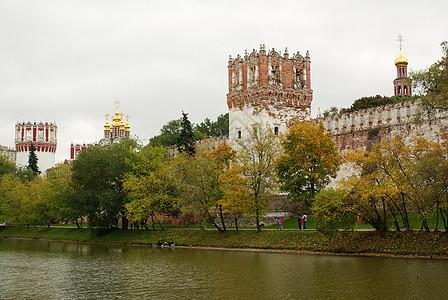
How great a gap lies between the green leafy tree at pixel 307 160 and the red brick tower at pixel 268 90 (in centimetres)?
971

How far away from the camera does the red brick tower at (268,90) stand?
44156mm

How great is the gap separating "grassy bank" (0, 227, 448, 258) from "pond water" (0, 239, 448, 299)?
5.14 feet

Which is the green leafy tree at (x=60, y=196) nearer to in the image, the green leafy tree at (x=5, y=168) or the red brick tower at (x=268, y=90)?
the red brick tower at (x=268, y=90)

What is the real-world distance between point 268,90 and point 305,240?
60.4ft

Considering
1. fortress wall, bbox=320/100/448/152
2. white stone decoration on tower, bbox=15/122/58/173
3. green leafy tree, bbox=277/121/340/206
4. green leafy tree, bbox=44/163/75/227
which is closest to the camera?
green leafy tree, bbox=277/121/340/206

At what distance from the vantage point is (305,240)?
29.2 metres

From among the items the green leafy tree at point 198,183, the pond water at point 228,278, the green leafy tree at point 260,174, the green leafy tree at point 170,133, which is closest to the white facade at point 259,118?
the green leafy tree at point 198,183

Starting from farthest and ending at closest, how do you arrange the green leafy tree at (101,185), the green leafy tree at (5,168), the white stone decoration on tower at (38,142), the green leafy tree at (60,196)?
the white stone decoration on tower at (38,142), the green leafy tree at (5,168), the green leafy tree at (60,196), the green leafy tree at (101,185)

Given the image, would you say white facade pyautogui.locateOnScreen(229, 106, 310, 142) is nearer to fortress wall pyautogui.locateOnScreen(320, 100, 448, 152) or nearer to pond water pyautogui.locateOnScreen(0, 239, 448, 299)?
fortress wall pyautogui.locateOnScreen(320, 100, 448, 152)

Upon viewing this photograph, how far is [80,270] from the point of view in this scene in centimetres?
2258

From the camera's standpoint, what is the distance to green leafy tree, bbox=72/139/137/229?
1606 inches

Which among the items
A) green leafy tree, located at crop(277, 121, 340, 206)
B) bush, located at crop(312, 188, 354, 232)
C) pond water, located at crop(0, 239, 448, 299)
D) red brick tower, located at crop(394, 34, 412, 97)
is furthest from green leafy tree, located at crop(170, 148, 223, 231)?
red brick tower, located at crop(394, 34, 412, 97)

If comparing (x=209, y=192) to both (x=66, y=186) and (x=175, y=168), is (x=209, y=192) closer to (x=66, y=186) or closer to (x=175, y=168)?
(x=175, y=168)

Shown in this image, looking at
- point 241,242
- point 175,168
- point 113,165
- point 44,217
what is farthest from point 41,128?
point 241,242
